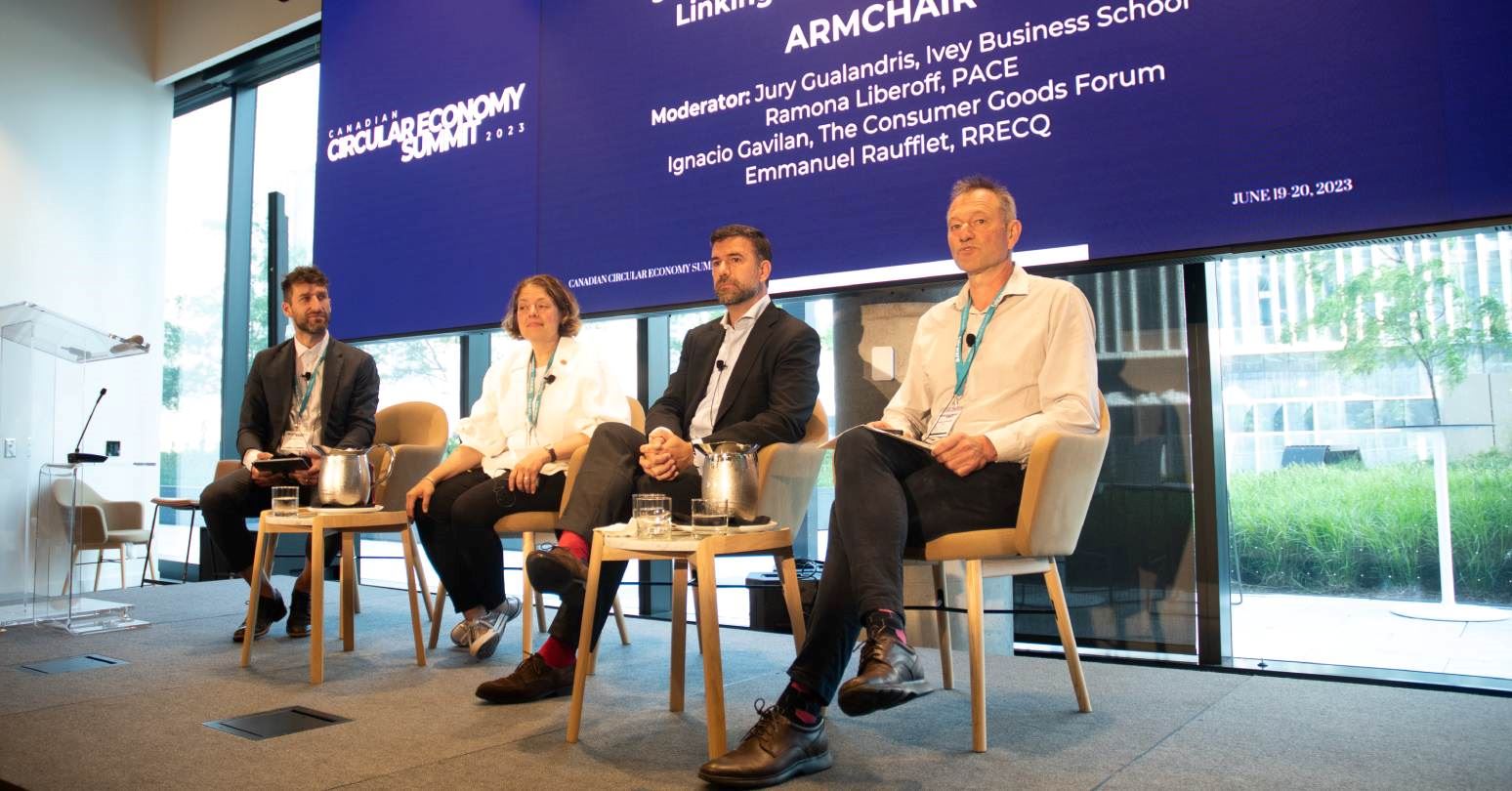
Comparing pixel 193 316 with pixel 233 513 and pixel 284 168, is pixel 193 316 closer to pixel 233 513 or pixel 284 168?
pixel 284 168

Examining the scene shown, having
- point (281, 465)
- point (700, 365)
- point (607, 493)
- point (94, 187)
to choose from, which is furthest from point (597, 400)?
point (94, 187)

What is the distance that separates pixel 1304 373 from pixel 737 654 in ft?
6.34

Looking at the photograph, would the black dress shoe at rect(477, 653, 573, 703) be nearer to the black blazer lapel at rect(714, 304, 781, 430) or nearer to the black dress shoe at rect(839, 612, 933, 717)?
the black blazer lapel at rect(714, 304, 781, 430)

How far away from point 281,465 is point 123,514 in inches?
140

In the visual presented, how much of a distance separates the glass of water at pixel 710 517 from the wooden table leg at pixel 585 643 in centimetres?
25

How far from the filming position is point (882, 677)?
1758 mm

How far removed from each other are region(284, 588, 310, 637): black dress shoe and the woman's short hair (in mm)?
1304

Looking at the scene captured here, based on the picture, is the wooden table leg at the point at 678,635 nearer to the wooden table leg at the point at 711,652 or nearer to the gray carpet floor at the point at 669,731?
the gray carpet floor at the point at 669,731

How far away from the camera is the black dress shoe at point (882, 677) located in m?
1.73

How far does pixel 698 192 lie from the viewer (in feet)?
12.8

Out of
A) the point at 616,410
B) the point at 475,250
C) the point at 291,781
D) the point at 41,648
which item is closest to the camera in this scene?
the point at 291,781

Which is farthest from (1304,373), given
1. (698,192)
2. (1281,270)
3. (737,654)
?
(698,192)

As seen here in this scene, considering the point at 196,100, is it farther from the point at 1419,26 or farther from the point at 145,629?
the point at 1419,26

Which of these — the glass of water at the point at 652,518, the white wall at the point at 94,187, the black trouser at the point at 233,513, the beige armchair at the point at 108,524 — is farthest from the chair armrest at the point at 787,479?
the white wall at the point at 94,187
